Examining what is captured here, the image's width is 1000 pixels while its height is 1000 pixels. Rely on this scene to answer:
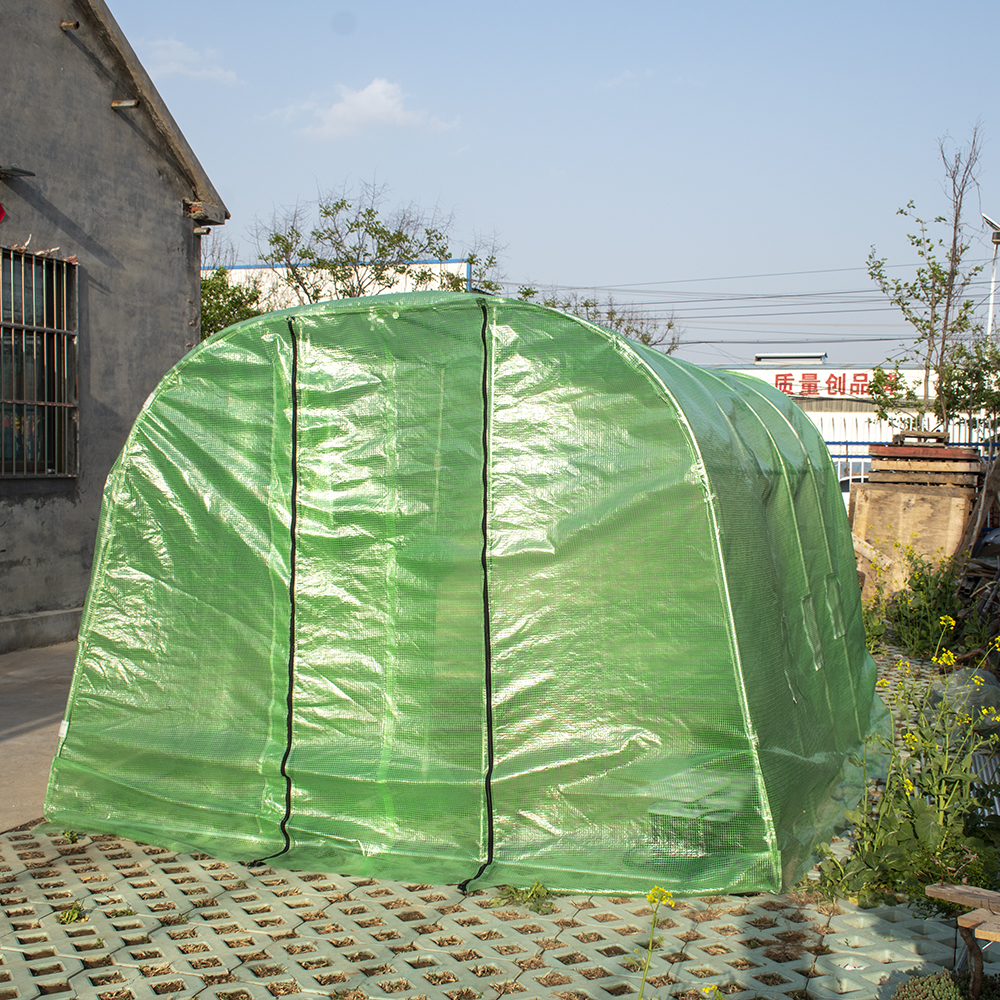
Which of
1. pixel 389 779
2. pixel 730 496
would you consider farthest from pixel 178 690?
pixel 730 496

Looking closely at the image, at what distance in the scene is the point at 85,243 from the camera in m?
8.15

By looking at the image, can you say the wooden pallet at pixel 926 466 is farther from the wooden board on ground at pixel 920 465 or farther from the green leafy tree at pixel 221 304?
the green leafy tree at pixel 221 304

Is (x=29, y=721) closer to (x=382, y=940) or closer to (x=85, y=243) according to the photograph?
(x=382, y=940)

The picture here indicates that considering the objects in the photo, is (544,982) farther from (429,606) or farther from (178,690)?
(178,690)

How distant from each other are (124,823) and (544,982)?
6.86 feet

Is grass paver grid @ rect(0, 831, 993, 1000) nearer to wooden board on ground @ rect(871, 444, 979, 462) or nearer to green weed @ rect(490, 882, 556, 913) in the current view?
green weed @ rect(490, 882, 556, 913)

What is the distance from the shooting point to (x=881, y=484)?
417 inches

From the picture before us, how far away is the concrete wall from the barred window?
109 mm

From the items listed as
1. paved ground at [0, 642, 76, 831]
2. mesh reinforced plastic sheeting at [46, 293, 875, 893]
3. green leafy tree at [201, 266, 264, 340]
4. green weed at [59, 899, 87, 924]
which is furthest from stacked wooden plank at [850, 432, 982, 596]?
green leafy tree at [201, 266, 264, 340]

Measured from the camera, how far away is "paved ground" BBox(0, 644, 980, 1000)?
300 cm

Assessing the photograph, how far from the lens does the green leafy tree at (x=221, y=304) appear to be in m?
16.2

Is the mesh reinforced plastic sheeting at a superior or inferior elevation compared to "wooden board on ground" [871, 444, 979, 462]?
inferior

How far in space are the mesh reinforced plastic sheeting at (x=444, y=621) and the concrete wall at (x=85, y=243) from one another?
3926 mm

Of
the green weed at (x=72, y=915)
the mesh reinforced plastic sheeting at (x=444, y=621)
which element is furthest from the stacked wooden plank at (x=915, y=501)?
the green weed at (x=72, y=915)
